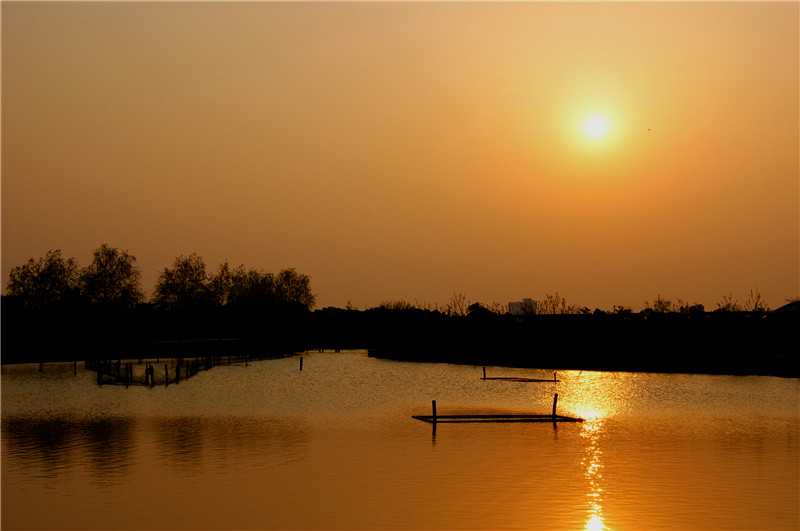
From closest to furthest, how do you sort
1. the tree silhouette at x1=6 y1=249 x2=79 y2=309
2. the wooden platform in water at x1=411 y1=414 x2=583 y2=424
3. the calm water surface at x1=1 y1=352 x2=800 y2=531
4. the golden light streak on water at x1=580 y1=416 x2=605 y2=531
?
the golden light streak on water at x1=580 y1=416 x2=605 y2=531 < the calm water surface at x1=1 y1=352 x2=800 y2=531 < the wooden platform in water at x1=411 y1=414 x2=583 y2=424 < the tree silhouette at x1=6 y1=249 x2=79 y2=309

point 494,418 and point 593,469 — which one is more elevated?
point 494,418

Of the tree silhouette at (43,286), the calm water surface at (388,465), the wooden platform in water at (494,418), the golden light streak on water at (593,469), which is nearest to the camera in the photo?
the golden light streak on water at (593,469)

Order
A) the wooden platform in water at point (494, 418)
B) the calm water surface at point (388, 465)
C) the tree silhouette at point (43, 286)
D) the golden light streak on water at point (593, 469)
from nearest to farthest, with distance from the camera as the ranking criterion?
the golden light streak on water at point (593, 469)
the calm water surface at point (388, 465)
the wooden platform in water at point (494, 418)
the tree silhouette at point (43, 286)

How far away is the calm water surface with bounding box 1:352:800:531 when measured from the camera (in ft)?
93.9

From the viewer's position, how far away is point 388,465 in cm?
3812

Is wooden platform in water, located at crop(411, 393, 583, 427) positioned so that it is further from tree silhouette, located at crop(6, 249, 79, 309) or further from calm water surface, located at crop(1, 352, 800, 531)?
tree silhouette, located at crop(6, 249, 79, 309)

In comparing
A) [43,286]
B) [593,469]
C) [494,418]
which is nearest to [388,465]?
[593,469]

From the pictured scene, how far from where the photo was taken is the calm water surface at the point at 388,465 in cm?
2862

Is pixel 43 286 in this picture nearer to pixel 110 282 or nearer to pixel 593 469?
pixel 110 282

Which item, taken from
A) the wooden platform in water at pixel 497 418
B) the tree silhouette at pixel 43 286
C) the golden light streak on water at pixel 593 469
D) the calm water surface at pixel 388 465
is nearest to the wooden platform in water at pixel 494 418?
the wooden platform in water at pixel 497 418

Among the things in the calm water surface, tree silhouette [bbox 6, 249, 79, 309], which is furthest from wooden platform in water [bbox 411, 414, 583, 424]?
tree silhouette [bbox 6, 249, 79, 309]

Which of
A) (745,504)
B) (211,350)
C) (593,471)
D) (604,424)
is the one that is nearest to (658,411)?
(604,424)

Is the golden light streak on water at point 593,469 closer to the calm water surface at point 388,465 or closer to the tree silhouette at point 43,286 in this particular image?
the calm water surface at point 388,465

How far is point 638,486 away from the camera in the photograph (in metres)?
34.2
